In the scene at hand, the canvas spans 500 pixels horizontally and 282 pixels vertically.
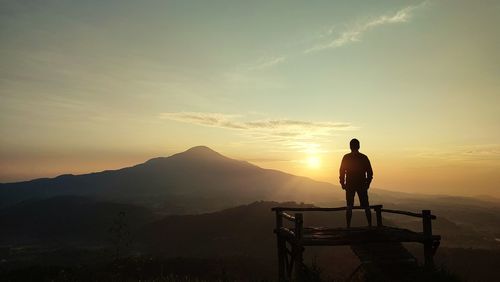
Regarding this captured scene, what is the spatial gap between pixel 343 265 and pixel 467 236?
67.9m

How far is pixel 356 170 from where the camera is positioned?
45.1 feet

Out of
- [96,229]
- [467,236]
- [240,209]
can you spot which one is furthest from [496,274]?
[96,229]

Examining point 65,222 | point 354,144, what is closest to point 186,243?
point 354,144

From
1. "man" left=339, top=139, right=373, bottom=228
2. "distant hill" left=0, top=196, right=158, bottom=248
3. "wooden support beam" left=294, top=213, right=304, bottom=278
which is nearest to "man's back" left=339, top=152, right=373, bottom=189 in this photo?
"man" left=339, top=139, right=373, bottom=228

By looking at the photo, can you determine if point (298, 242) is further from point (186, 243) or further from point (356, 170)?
point (186, 243)

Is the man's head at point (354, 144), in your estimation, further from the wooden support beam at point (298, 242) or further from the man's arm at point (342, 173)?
the wooden support beam at point (298, 242)

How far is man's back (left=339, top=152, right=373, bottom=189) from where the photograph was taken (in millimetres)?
13742

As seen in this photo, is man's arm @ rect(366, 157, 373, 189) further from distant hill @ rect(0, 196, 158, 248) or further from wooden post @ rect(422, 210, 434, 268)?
distant hill @ rect(0, 196, 158, 248)

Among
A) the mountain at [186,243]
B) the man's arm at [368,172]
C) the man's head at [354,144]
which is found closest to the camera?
the man's head at [354,144]

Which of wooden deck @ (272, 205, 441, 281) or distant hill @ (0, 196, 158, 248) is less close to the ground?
wooden deck @ (272, 205, 441, 281)

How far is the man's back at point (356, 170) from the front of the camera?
1374 centimetres

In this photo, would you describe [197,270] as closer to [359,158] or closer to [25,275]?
[25,275]

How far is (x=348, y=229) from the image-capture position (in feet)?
45.5

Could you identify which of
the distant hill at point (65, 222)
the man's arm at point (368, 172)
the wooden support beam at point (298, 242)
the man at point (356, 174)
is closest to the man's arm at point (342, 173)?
the man at point (356, 174)
